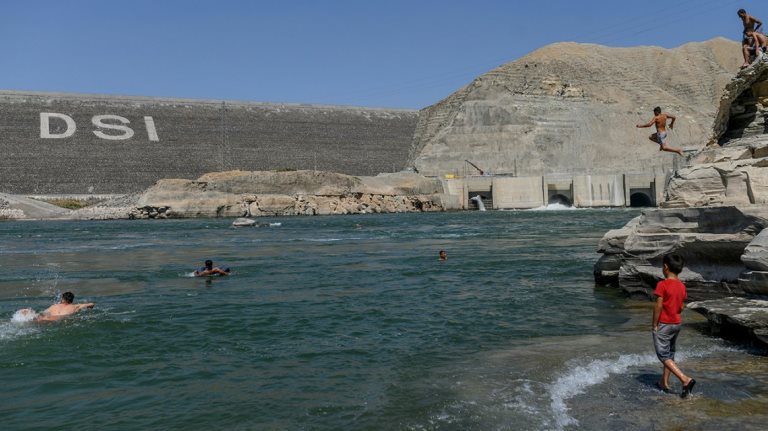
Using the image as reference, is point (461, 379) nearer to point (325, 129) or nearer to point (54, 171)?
point (54, 171)

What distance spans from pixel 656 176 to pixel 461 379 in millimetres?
59901

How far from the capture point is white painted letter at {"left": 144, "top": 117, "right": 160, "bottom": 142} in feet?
253

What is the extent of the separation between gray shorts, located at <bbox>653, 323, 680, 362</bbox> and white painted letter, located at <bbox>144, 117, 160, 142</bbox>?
76.2 metres

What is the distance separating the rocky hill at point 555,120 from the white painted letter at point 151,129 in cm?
2973

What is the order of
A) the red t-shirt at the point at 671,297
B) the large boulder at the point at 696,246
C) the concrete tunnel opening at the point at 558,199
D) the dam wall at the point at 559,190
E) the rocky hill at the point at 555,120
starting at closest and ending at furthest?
the red t-shirt at the point at 671,297, the large boulder at the point at 696,246, the dam wall at the point at 559,190, the concrete tunnel opening at the point at 558,199, the rocky hill at the point at 555,120

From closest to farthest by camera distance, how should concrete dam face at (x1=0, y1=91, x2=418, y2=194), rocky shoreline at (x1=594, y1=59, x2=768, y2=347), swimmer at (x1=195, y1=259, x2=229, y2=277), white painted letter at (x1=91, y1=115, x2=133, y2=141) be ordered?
rocky shoreline at (x1=594, y1=59, x2=768, y2=347) < swimmer at (x1=195, y1=259, x2=229, y2=277) < concrete dam face at (x1=0, y1=91, x2=418, y2=194) < white painted letter at (x1=91, y1=115, x2=133, y2=141)

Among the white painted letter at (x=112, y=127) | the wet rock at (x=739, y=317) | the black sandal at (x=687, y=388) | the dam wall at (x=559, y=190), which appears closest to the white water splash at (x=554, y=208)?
the dam wall at (x=559, y=190)

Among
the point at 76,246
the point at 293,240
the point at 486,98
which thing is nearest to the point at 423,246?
the point at 293,240

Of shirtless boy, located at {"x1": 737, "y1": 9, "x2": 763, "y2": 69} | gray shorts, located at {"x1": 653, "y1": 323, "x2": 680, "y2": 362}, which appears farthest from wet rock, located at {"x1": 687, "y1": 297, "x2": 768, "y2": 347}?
shirtless boy, located at {"x1": 737, "y1": 9, "x2": 763, "y2": 69}

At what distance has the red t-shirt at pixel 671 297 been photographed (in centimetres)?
684

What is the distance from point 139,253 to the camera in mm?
26234

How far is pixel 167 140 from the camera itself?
3059 inches

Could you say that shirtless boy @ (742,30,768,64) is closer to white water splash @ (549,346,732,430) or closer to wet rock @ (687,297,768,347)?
wet rock @ (687,297,768,347)

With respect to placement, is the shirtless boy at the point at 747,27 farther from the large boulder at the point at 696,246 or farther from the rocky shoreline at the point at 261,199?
the rocky shoreline at the point at 261,199
